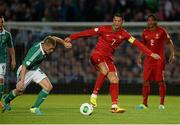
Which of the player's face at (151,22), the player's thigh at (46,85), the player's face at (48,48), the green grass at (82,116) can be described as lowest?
the green grass at (82,116)

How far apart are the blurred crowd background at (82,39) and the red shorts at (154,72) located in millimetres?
5022

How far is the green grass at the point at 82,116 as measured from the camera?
1265 centimetres

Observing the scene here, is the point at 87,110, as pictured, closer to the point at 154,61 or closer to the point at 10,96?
the point at 10,96

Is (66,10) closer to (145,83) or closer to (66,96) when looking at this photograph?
(66,96)

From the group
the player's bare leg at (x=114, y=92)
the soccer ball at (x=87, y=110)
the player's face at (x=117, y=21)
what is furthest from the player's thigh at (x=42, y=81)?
the player's face at (x=117, y=21)

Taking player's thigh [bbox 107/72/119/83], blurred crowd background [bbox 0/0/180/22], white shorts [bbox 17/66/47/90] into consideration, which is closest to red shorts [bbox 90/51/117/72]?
player's thigh [bbox 107/72/119/83]

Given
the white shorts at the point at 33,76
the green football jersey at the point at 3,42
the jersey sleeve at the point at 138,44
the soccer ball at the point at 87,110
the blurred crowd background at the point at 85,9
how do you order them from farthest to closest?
the blurred crowd background at the point at 85,9 < the green football jersey at the point at 3,42 < the white shorts at the point at 33,76 < the jersey sleeve at the point at 138,44 < the soccer ball at the point at 87,110

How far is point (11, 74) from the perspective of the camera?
21.2 m

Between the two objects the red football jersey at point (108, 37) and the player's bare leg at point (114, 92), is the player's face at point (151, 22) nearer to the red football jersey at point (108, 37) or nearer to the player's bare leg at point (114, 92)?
the red football jersey at point (108, 37)

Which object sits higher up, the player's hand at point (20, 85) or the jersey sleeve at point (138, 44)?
the jersey sleeve at point (138, 44)

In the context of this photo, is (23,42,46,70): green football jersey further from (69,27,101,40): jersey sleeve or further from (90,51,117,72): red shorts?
(90,51,117,72): red shorts

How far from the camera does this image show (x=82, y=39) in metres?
21.6

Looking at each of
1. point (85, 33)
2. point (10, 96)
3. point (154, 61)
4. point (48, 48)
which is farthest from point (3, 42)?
point (154, 61)

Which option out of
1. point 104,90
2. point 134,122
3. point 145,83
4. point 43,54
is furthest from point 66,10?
point 134,122
